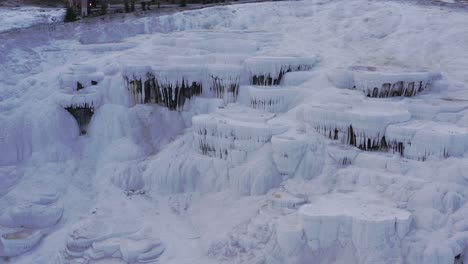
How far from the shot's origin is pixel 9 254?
49.9ft

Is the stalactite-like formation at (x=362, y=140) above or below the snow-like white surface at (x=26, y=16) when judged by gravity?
below

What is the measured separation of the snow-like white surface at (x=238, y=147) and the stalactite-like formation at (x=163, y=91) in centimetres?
8

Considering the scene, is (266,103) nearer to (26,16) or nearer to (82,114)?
(82,114)

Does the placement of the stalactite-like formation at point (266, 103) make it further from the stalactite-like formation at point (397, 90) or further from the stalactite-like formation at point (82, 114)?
the stalactite-like formation at point (82, 114)

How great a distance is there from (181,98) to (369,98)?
712 cm

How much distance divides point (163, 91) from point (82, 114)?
3159mm

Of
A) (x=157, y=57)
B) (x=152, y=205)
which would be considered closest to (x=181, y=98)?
(x=157, y=57)

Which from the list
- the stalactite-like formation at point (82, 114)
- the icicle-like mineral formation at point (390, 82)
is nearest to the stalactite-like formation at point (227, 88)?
the icicle-like mineral formation at point (390, 82)

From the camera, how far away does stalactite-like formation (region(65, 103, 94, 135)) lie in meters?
19.2

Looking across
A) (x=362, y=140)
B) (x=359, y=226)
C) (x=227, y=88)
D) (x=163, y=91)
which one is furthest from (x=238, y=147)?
(x=359, y=226)

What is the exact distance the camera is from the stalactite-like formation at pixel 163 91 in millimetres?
19969

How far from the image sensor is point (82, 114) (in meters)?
19.4

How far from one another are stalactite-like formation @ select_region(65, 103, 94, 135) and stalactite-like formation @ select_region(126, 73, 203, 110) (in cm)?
175

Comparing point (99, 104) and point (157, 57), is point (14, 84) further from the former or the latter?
point (157, 57)
